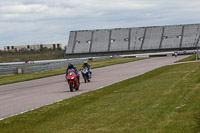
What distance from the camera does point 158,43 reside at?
350ft

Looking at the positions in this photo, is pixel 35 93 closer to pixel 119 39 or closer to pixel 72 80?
pixel 72 80

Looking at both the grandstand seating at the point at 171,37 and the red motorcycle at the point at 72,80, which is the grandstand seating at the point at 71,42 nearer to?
the grandstand seating at the point at 171,37

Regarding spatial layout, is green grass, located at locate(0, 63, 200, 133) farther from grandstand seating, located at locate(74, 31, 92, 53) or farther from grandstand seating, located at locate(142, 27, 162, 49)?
grandstand seating, located at locate(74, 31, 92, 53)

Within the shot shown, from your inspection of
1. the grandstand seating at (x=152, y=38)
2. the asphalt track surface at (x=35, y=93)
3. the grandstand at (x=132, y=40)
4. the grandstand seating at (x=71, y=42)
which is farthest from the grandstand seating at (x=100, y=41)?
the asphalt track surface at (x=35, y=93)

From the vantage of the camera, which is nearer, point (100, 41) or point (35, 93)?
point (35, 93)

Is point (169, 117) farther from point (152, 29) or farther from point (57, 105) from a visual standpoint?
point (152, 29)

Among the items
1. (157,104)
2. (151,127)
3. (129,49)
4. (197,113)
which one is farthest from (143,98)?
(129,49)

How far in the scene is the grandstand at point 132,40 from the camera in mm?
105562

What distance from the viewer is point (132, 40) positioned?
362ft

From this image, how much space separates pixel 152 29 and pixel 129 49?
10570mm

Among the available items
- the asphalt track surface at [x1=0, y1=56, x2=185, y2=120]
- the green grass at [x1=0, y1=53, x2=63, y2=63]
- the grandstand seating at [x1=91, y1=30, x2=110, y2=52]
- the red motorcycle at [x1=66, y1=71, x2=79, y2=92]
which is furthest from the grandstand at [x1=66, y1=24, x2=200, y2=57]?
the red motorcycle at [x1=66, y1=71, x2=79, y2=92]

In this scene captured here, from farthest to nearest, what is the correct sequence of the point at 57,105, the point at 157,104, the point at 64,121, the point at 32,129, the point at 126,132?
the point at 57,105 → the point at 157,104 → the point at 64,121 → the point at 32,129 → the point at 126,132

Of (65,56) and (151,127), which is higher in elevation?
(151,127)

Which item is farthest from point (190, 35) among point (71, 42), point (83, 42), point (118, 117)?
point (118, 117)
